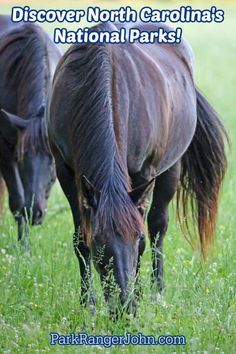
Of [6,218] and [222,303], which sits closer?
[222,303]

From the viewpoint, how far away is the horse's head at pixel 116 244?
4.31m

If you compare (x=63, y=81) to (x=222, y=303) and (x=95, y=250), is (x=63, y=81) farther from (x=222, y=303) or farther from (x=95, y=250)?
(x=222, y=303)

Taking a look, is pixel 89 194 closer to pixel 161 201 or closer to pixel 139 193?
pixel 139 193

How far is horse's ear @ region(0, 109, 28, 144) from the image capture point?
682cm

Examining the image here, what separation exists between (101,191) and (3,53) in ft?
10.3

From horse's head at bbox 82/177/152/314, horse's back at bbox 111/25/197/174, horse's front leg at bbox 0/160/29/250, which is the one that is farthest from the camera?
horse's front leg at bbox 0/160/29/250

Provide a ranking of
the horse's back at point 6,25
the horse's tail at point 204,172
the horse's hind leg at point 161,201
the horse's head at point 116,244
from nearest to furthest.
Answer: the horse's head at point 116,244 → the horse's hind leg at point 161,201 → the horse's tail at point 204,172 → the horse's back at point 6,25

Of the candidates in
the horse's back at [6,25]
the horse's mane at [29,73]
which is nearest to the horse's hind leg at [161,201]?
the horse's mane at [29,73]

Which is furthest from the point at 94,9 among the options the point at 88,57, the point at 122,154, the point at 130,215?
the point at 130,215

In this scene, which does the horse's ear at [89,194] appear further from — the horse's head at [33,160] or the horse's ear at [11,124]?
the horse's ear at [11,124]

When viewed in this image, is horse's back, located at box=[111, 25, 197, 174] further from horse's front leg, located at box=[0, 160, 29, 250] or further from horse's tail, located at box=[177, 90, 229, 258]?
horse's front leg, located at box=[0, 160, 29, 250]

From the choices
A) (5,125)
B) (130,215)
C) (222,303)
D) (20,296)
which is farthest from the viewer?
(5,125)

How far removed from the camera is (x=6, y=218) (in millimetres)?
8000

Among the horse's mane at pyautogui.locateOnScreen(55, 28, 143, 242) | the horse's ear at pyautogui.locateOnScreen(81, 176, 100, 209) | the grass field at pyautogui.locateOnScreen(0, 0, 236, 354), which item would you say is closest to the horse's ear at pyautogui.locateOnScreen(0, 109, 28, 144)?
the grass field at pyautogui.locateOnScreen(0, 0, 236, 354)
